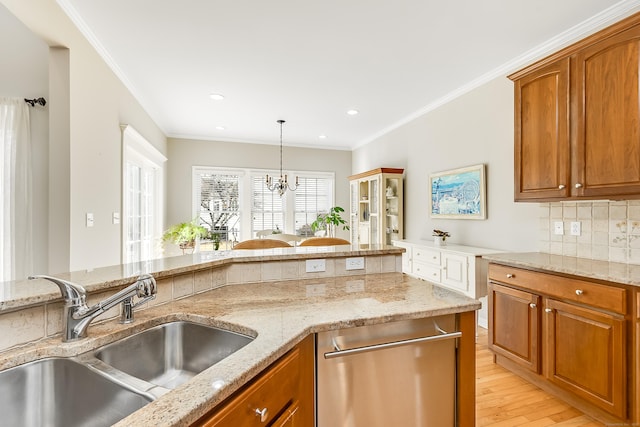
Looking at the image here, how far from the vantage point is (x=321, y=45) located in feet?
8.95

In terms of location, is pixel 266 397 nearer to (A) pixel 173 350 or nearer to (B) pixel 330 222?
(A) pixel 173 350

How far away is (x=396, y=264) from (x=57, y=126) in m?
2.60

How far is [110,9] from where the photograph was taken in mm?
2246

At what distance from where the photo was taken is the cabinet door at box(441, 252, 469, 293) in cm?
306

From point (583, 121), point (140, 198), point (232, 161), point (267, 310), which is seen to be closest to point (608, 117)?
point (583, 121)

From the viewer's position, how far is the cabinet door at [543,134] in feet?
7.11

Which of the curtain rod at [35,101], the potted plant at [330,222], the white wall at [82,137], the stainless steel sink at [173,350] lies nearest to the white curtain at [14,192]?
the curtain rod at [35,101]

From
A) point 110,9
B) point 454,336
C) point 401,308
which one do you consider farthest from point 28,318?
point 110,9

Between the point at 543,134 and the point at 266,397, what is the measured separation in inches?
101

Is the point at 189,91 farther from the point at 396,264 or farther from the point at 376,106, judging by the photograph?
the point at 396,264

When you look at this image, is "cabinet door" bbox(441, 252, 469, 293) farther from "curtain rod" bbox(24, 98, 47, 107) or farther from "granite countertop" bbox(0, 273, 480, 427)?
"curtain rod" bbox(24, 98, 47, 107)

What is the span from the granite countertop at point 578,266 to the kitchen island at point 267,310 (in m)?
0.98

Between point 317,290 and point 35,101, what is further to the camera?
point 35,101

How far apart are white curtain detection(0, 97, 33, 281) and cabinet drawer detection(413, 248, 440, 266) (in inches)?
148
